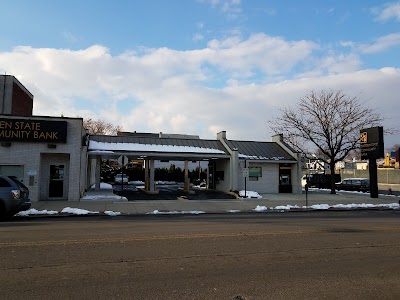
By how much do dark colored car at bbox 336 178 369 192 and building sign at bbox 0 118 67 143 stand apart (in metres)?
29.6

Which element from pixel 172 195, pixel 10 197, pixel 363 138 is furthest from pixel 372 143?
pixel 10 197

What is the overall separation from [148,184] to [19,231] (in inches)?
790

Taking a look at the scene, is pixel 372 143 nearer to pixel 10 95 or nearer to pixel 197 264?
pixel 197 264

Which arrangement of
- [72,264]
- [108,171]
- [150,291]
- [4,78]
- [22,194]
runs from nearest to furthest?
[150,291] < [72,264] < [22,194] < [4,78] < [108,171]

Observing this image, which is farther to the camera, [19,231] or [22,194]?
[22,194]

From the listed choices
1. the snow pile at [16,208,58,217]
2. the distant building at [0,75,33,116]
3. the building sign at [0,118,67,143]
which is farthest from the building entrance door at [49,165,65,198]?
the distant building at [0,75,33,116]

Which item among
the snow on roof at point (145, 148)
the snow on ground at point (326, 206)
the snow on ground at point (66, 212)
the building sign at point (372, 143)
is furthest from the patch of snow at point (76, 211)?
the building sign at point (372, 143)

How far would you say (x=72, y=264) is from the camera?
6543 mm

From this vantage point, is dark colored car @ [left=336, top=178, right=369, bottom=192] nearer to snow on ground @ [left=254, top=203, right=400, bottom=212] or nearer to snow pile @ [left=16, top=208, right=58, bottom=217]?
snow on ground @ [left=254, top=203, right=400, bottom=212]

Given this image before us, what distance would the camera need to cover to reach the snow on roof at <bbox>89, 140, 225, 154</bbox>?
26344 millimetres

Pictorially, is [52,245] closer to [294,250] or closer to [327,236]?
[294,250]

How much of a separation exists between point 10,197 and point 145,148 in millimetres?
14269

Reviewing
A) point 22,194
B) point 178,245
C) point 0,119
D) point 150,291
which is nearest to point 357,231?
point 178,245

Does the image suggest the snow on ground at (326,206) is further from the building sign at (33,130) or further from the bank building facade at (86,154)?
the building sign at (33,130)
